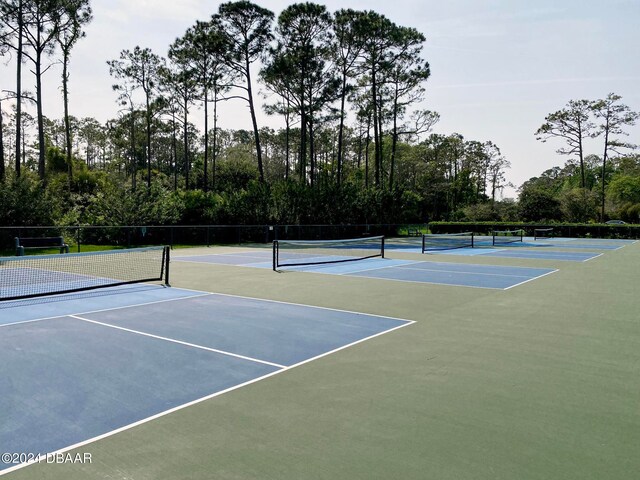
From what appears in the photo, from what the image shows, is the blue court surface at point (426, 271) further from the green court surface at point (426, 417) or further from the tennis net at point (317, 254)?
the green court surface at point (426, 417)

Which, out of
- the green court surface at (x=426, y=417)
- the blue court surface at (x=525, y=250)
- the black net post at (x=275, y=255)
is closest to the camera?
the green court surface at (x=426, y=417)

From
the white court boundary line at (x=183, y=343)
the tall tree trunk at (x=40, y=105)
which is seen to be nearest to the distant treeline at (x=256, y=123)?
the tall tree trunk at (x=40, y=105)

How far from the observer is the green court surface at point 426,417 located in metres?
3.32

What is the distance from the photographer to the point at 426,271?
15.3 meters

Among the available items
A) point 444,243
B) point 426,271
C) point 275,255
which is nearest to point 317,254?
point 275,255

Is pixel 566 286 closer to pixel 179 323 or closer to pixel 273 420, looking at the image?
pixel 179 323

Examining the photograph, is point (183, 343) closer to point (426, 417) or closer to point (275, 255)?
point (426, 417)

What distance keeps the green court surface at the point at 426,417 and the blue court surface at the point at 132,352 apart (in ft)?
1.08

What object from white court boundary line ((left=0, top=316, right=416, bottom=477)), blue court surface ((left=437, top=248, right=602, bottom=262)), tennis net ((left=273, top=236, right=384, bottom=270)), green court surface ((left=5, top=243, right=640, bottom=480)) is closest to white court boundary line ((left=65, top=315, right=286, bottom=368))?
white court boundary line ((left=0, top=316, right=416, bottom=477))

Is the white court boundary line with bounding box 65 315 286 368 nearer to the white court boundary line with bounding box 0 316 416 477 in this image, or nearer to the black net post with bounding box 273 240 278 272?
the white court boundary line with bounding box 0 316 416 477

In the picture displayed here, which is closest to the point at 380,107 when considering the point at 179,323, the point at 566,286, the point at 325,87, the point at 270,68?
the point at 325,87

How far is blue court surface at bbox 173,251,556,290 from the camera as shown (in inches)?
516

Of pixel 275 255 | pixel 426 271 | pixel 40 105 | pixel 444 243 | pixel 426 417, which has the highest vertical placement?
pixel 40 105

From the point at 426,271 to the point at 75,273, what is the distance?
10385mm
